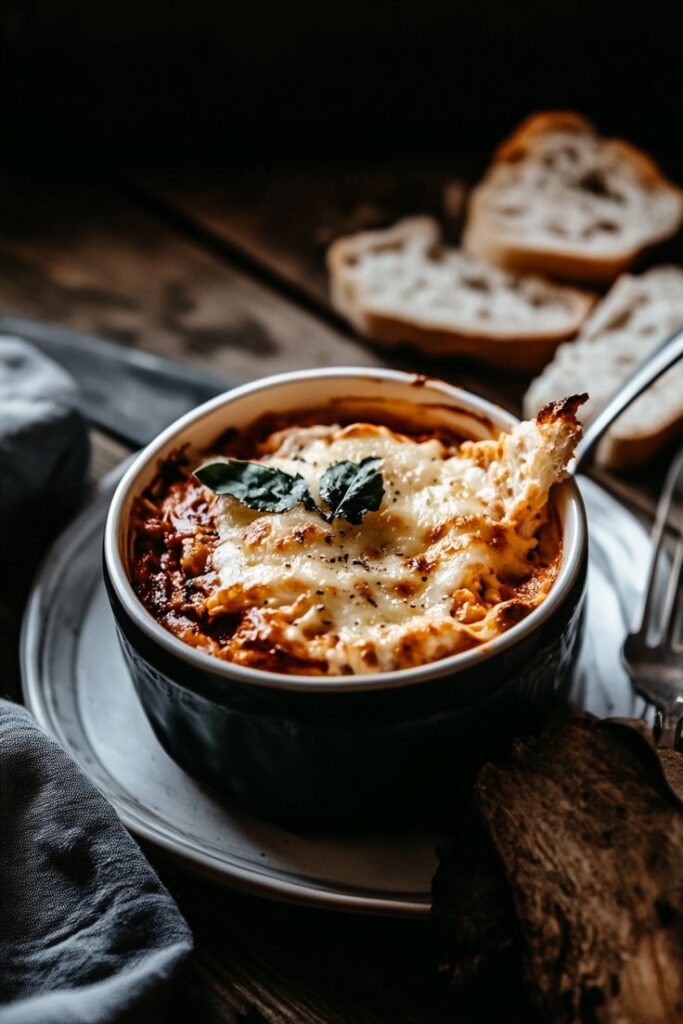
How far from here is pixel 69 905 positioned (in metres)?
1.64

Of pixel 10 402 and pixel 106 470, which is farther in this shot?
pixel 106 470

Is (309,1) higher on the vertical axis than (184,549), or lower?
higher

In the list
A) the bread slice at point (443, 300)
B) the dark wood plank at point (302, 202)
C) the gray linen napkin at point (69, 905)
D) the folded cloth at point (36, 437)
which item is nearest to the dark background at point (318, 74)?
the dark wood plank at point (302, 202)

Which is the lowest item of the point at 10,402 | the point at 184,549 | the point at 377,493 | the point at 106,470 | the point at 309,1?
the point at 106,470

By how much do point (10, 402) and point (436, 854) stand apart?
4.56 ft

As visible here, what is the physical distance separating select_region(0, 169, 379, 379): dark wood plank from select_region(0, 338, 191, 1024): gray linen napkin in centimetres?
154

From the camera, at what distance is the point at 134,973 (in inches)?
60.9

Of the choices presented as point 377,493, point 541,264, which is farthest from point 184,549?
point 541,264

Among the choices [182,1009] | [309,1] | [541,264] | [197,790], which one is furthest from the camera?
[309,1]

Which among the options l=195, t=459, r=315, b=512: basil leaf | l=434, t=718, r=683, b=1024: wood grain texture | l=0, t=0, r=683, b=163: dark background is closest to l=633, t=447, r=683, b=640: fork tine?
l=434, t=718, r=683, b=1024: wood grain texture

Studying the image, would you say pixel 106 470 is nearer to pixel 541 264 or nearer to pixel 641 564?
pixel 641 564

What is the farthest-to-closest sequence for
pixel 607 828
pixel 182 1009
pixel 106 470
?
pixel 106 470 < pixel 182 1009 < pixel 607 828

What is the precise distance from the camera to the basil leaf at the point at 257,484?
193 cm

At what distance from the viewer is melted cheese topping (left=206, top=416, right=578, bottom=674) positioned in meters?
1.70
